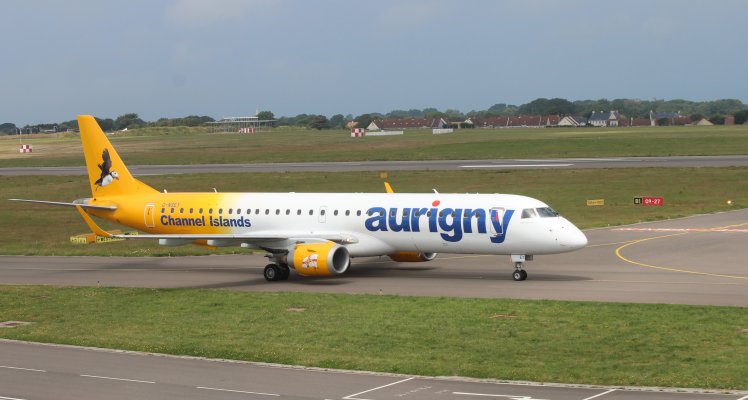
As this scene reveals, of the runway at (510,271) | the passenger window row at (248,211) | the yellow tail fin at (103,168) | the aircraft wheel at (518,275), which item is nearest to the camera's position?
the runway at (510,271)

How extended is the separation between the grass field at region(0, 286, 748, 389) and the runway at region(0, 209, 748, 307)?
308cm

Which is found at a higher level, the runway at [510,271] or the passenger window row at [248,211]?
the passenger window row at [248,211]

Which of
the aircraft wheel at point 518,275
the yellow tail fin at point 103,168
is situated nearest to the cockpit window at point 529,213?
the aircraft wheel at point 518,275

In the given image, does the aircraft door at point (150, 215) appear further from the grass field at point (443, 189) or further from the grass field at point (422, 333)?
the grass field at point (422, 333)

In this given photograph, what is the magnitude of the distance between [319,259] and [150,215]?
12.1 meters

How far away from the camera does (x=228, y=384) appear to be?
85.3 ft

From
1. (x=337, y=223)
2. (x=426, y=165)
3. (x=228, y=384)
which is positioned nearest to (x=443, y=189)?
(x=426, y=165)

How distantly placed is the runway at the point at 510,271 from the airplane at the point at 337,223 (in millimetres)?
1364

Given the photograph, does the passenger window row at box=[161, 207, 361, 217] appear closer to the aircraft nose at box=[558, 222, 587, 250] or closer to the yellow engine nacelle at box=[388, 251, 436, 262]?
the yellow engine nacelle at box=[388, 251, 436, 262]

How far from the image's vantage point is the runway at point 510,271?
132 ft

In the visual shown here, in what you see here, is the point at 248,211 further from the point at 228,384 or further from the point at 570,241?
the point at 228,384

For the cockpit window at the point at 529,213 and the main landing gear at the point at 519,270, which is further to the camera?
the main landing gear at the point at 519,270

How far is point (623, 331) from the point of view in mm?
31328

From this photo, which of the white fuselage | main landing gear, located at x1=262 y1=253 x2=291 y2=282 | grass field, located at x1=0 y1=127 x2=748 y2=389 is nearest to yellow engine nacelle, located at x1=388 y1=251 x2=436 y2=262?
the white fuselage
